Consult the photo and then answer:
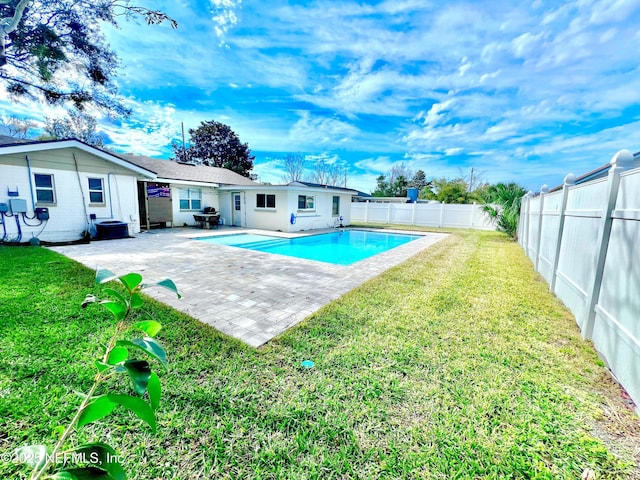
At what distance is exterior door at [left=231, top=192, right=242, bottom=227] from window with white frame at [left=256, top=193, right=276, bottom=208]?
1.55 metres

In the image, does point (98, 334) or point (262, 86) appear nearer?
point (98, 334)

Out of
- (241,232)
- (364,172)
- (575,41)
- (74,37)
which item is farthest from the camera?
(364,172)

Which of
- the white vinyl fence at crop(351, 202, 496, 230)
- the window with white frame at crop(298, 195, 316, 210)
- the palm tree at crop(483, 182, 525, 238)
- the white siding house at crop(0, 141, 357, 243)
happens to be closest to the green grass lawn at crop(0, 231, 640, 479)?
the white siding house at crop(0, 141, 357, 243)

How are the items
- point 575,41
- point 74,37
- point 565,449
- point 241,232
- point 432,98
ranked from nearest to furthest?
point 565,449 < point 575,41 < point 74,37 < point 241,232 < point 432,98

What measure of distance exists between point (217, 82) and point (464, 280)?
18467mm

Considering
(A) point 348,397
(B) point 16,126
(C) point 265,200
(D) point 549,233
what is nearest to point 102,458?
(A) point 348,397

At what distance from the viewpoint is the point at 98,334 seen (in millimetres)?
3303

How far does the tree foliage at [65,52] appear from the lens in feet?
36.6

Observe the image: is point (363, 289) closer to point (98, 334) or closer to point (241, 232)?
point (98, 334)

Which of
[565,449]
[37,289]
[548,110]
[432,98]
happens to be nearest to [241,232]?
[37,289]

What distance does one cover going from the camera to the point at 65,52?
477 inches

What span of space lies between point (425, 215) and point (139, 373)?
876 inches

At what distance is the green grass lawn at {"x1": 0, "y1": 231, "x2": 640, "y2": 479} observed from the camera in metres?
1.83

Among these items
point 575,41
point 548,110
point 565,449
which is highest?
point 548,110
